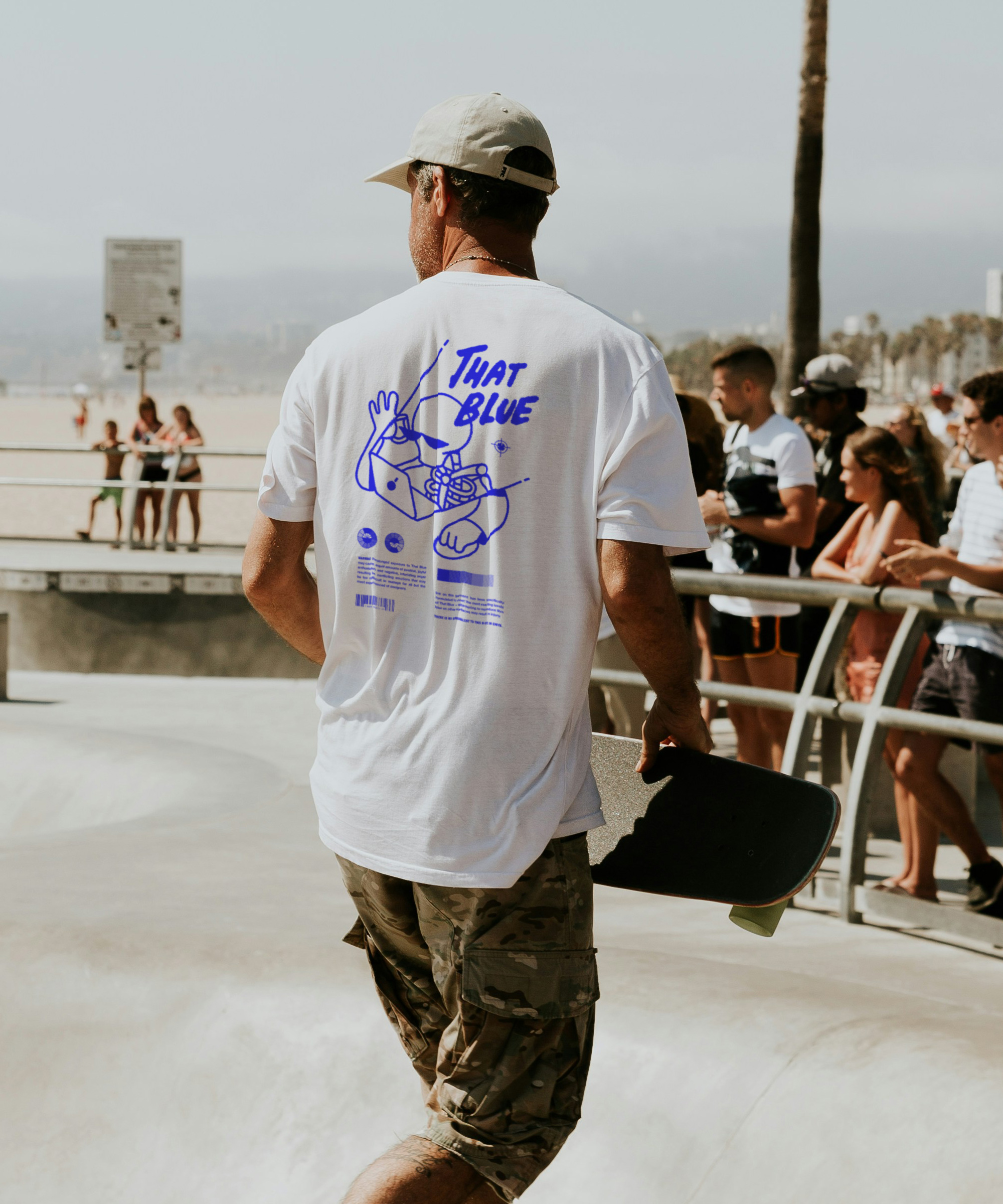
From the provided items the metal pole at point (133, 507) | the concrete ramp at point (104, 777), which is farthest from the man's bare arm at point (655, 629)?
the metal pole at point (133, 507)

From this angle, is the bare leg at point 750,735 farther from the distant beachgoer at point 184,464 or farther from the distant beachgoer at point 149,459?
the distant beachgoer at point 149,459

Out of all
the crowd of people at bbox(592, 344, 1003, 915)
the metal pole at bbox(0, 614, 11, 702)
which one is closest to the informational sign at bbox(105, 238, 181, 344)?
the metal pole at bbox(0, 614, 11, 702)

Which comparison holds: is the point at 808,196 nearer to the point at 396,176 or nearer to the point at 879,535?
the point at 879,535

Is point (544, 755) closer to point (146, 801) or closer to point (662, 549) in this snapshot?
point (662, 549)

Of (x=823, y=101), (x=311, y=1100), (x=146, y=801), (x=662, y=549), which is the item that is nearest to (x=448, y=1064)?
(x=662, y=549)

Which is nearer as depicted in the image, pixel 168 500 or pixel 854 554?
pixel 854 554

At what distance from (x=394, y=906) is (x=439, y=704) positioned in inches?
14.7

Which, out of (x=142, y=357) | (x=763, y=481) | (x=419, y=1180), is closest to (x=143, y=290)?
(x=142, y=357)

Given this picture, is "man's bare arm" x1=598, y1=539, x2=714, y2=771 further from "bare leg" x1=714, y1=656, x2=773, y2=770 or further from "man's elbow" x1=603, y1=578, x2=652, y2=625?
"bare leg" x1=714, y1=656, x2=773, y2=770

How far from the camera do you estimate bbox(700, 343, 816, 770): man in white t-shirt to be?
5543mm

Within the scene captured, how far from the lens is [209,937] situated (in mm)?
3883

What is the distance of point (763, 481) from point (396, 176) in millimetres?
3547

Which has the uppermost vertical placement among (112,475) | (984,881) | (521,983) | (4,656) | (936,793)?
(112,475)

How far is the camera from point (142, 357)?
1700 cm
